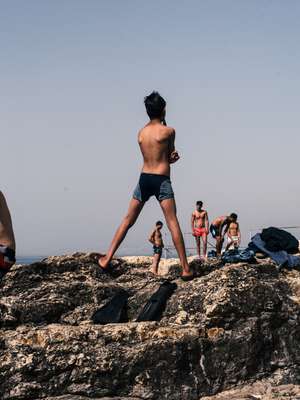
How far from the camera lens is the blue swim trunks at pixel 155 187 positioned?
26.2 feet

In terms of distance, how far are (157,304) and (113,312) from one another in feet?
1.68

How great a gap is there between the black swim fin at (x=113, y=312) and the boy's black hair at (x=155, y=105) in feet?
7.41

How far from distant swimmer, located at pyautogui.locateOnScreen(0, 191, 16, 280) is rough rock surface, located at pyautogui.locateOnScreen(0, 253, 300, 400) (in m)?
0.80

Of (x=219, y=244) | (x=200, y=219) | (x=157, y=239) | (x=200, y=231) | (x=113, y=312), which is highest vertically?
(x=200, y=219)

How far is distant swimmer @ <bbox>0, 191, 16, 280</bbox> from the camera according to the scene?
21.6 feet

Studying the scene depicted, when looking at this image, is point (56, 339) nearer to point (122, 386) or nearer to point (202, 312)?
point (122, 386)

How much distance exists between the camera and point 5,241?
21.9 feet

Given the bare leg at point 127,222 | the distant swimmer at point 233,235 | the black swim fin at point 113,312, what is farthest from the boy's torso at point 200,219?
the black swim fin at point 113,312

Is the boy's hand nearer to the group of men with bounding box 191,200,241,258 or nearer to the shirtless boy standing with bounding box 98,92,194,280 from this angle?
the shirtless boy standing with bounding box 98,92,194,280

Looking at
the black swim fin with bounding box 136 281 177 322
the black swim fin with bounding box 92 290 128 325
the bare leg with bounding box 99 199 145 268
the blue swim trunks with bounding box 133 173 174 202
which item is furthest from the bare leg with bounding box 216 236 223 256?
the black swim fin with bounding box 92 290 128 325

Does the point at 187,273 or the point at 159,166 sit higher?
the point at 159,166

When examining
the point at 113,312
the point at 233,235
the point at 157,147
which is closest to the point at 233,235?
the point at 233,235

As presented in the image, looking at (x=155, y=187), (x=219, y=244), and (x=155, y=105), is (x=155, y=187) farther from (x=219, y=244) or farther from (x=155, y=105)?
(x=219, y=244)

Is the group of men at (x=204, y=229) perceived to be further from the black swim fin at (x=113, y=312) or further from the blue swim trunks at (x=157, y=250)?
the black swim fin at (x=113, y=312)
